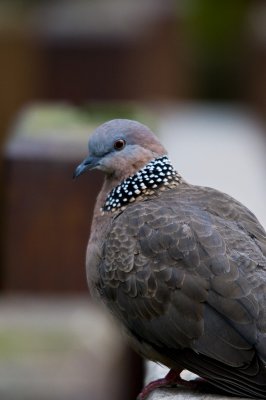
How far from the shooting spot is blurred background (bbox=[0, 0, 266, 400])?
6.64m

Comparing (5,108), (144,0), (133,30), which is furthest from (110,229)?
(144,0)

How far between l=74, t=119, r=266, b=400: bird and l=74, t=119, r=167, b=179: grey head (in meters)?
0.09

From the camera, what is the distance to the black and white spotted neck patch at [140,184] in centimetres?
587

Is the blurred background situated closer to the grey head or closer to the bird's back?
the bird's back

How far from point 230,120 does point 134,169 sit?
634cm

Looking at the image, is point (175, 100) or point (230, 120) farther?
point (175, 100)

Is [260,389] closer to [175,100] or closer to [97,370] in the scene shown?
[97,370]

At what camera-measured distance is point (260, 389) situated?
16.5 feet

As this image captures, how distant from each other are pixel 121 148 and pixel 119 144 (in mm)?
21

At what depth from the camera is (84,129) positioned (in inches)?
347

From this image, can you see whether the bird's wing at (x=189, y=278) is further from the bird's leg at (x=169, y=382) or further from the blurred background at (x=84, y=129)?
the blurred background at (x=84, y=129)

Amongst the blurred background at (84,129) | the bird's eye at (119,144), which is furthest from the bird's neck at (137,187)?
the blurred background at (84,129)

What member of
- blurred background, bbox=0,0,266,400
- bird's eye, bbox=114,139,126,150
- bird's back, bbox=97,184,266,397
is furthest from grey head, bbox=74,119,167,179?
blurred background, bbox=0,0,266,400

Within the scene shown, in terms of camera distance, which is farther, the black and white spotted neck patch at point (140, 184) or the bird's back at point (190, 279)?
the black and white spotted neck patch at point (140, 184)
